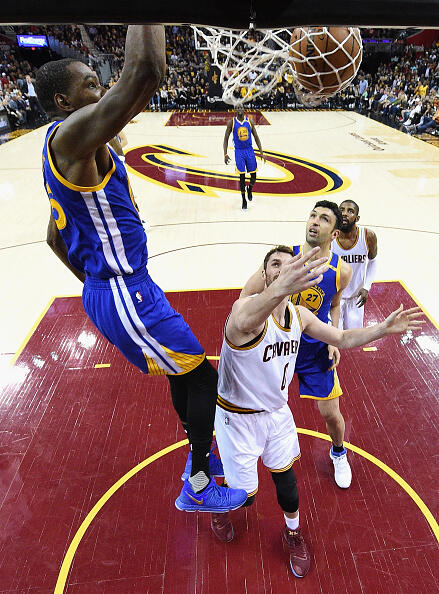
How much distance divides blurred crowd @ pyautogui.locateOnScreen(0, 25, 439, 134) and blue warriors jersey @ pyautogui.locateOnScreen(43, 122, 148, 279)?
15353 millimetres

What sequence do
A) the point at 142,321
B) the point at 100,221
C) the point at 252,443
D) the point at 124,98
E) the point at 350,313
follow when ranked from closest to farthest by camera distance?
the point at 124,98 → the point at 100,221 → the point at 142,321 → the point at 252,443 → the point at 350,313

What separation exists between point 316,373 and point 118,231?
1.59 metres

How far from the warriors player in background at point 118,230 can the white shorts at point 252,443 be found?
10 centimetres

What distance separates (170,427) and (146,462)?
35 cm

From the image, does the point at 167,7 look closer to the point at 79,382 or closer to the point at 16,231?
the point at 79,382

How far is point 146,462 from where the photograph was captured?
3020mm

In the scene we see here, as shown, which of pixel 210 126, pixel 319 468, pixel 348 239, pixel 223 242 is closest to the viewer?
pixel 319 468

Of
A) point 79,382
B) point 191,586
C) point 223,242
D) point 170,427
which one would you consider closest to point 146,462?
point 170,427

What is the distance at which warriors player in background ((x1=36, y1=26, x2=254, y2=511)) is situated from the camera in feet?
4.33

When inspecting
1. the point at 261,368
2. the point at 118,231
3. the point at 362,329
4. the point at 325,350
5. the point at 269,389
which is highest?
the point at 118,231

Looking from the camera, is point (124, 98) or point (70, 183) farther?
point (70, 183)

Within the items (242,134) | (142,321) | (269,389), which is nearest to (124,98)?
(142,321)

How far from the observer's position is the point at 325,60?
2570mm

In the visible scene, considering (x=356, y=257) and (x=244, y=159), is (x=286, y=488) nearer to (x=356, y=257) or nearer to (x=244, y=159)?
(x=356, y=257)
